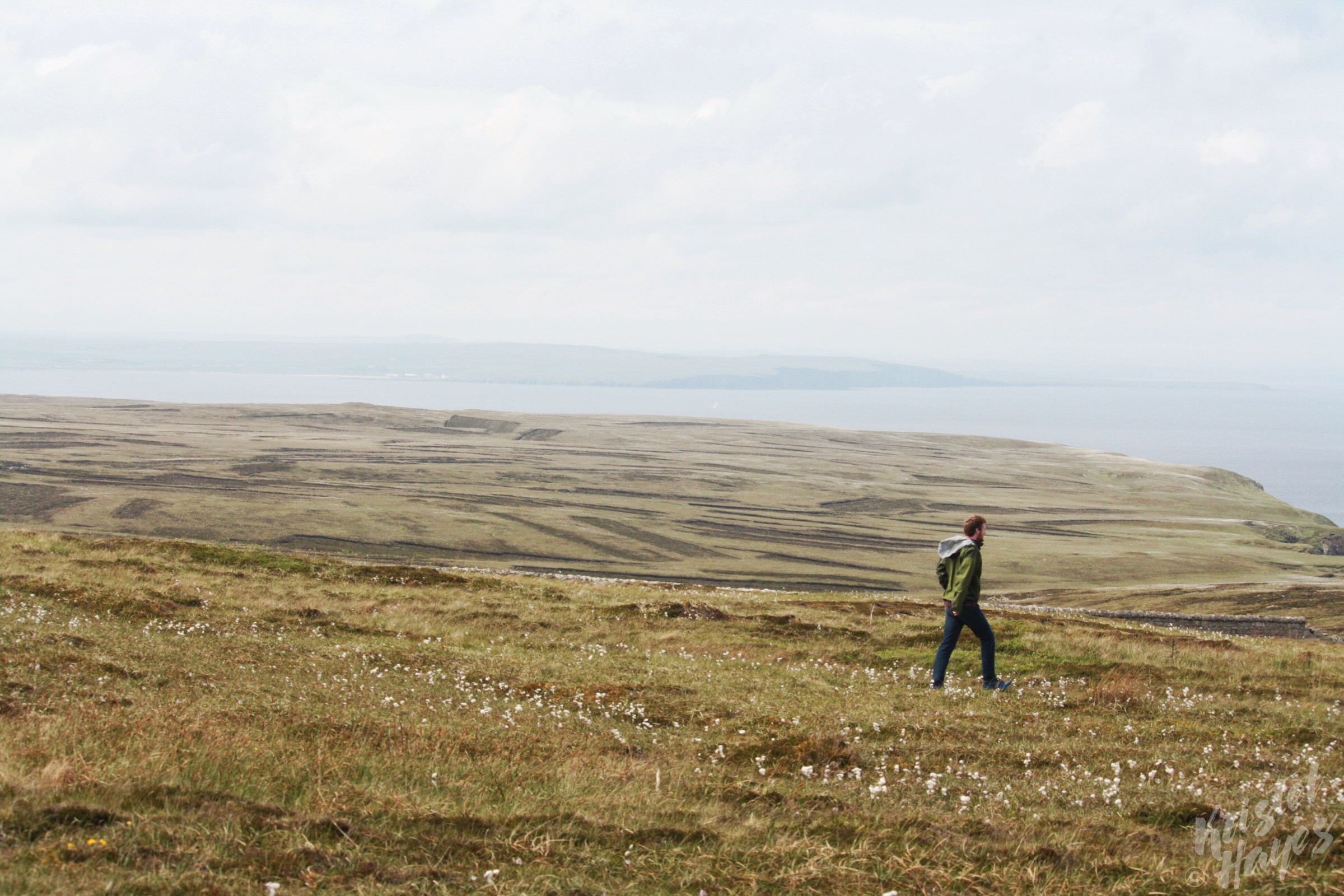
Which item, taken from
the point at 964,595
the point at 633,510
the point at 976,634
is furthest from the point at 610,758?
the point at 633,510

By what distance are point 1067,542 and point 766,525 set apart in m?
36.1

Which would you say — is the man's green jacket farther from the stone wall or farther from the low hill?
the low hill

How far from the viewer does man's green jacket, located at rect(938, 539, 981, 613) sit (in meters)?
16.3

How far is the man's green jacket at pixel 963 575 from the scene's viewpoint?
1627cm

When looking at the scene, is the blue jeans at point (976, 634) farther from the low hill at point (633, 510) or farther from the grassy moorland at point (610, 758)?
the low hill at point (633, 510)

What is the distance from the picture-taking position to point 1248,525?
136 m

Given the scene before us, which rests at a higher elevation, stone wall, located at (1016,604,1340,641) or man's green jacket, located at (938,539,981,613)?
man's green jacket, located at (938,539,981,613)

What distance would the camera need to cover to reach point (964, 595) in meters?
16.3

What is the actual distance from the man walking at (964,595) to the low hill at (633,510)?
61026 mm

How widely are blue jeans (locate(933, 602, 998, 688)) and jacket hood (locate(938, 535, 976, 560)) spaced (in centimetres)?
95

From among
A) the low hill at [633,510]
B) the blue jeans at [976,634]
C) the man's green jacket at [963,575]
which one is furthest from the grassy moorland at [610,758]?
the low hill at [633,510]

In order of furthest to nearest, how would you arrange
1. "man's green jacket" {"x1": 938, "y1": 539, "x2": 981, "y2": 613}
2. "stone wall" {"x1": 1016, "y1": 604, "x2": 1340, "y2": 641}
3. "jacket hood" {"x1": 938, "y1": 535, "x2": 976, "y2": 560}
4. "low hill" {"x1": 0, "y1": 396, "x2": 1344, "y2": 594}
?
"low hill" {"x1": 0, "y1": 396, "x2": 1344, "y2": 594} → "stone wall" {"x1": 1016, "y1": 604, "x2": 1340, "y2": 641} → "jacket hood" {"x1": 938, "y1": 535, "x2": 976, "y2": 560} → "man's green jacket" {"x1": 938, "y1": 539, "x2": 981, "y2": 613}

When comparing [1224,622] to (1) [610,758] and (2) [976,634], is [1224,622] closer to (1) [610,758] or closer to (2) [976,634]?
(2) [976,634]

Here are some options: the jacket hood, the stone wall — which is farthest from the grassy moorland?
the stone wall
